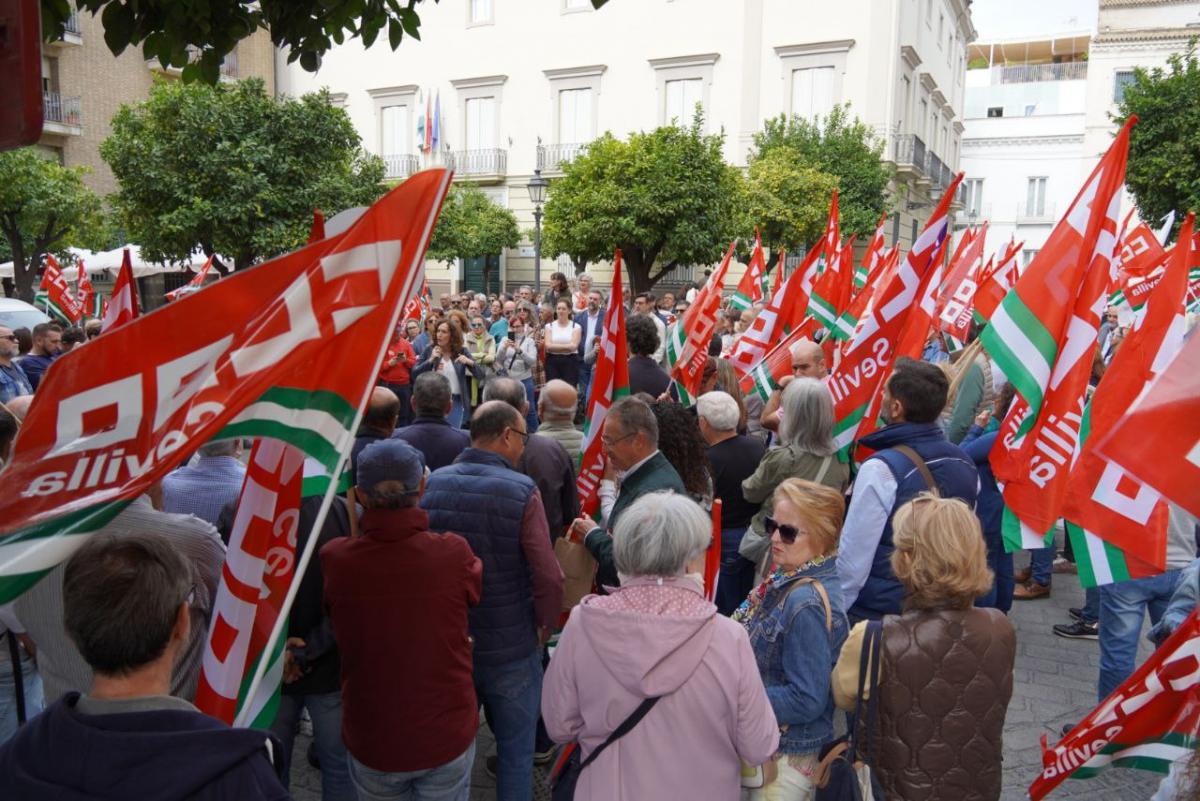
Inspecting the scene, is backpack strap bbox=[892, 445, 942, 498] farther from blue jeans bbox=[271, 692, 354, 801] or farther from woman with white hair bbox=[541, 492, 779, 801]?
blue jeans bbox=[271, 692, 354, 801]

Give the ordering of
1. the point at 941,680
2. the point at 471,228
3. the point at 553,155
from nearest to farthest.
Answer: the point at 941,680 < the point at 471,228 < the point at 553,155

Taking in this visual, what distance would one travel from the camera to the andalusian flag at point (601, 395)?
455 centimetres

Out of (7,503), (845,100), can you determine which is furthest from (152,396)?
(845,100)

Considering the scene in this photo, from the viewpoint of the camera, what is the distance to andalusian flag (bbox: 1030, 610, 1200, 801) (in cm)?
250

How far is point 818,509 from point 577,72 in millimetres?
28554

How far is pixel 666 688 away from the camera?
2.30 meters

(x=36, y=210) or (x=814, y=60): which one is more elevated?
(x=814, y=60)

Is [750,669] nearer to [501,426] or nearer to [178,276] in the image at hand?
[501,426]

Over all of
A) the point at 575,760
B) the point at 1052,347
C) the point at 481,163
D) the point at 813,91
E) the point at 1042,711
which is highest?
the point at 813,91

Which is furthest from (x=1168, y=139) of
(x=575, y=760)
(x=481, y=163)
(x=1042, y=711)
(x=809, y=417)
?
(x=575, y=760)

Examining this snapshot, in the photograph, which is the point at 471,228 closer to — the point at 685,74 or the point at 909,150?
the point at 685,74

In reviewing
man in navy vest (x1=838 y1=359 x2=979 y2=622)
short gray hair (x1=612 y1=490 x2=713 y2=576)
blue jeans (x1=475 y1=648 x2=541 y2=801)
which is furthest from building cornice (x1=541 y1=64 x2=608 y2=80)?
short gray hair (x1=612 y1=490 x2=713 y2=576)

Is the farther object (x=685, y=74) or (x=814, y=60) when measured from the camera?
(x=685, y=74)

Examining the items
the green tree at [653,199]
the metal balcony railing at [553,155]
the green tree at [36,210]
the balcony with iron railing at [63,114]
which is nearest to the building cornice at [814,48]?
the green tree at [653,199]
